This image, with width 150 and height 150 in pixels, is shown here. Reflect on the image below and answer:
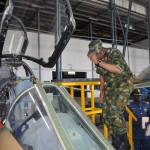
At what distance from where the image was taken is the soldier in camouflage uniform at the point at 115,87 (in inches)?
124

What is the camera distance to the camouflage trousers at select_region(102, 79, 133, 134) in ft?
10.4

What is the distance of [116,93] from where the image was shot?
10.8 feet

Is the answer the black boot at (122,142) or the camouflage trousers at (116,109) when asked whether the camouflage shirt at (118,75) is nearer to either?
the camouflage trousers at (116,109)

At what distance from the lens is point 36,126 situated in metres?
1.98

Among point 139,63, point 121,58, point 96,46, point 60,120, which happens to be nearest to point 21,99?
→ point 60,120

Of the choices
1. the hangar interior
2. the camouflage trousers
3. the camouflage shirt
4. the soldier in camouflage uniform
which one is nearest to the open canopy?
the hangar interior

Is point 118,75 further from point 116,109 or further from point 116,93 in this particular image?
point 116,109

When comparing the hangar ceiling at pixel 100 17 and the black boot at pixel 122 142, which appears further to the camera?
the hangar ceiling at pixel 100 17

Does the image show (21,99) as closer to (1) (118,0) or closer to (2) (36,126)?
(2) (36,126)

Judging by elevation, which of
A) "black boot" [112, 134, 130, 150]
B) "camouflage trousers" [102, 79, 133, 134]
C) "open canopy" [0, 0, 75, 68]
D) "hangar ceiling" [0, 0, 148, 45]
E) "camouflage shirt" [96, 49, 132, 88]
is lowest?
"black boot" [112, 134, 130, 150]

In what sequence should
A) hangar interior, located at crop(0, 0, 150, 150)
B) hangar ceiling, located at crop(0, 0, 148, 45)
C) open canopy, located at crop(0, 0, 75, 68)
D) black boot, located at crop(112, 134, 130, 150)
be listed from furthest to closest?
hangar ceiling, located at crop(0, 0, 148, 45) < black boot, located at crop(112, 134, 130, 150) < open canopy, located at crop(0, 0, 75, 68) < hangar interior, located at crop(0, 0, 150, 150)

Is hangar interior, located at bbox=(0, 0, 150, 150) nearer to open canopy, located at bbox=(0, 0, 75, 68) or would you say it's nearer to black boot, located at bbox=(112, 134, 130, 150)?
open canopy, located at bbox=(0, 0, 75, 68)

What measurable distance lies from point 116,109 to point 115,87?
33cm

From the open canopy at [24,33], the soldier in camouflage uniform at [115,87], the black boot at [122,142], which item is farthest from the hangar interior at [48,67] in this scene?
the black boot at [122,142]
